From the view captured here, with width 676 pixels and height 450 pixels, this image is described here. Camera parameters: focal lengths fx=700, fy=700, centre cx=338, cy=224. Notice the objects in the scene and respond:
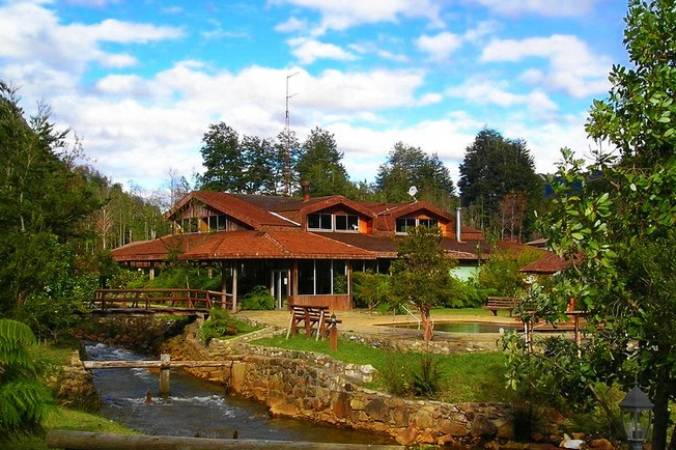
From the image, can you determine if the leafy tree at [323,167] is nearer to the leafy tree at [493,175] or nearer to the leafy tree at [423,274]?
the leafy tree at [493,175]

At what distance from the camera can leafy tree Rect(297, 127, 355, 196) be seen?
233 feet

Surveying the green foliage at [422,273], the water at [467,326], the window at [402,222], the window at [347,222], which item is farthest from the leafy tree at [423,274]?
the window at [402,222]

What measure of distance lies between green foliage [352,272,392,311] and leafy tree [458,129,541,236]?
43478 mm

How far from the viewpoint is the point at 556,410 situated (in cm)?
1584

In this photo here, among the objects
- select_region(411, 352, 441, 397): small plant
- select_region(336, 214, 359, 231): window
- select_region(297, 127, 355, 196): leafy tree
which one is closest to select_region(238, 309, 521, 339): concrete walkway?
select_region(411, 352, 441, 397): small plant

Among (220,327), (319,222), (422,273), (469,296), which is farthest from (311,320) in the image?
(319,222)

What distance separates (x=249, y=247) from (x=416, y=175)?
64011 mm

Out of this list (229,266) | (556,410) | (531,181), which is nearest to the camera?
(556,410)

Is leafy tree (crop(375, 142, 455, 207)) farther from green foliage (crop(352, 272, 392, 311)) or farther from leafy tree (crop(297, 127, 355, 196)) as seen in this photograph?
green foliage (crop(352, 272, 392, 311))

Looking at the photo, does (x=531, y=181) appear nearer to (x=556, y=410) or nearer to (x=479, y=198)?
(x=479, y=198)

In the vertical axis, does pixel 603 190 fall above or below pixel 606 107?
below

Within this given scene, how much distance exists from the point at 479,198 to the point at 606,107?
256ft

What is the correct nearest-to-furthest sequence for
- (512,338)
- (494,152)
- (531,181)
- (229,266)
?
(512,338) → (229,266) → (531,181) → (494,152)

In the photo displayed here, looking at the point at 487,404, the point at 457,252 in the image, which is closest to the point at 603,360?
the point at 487,404
